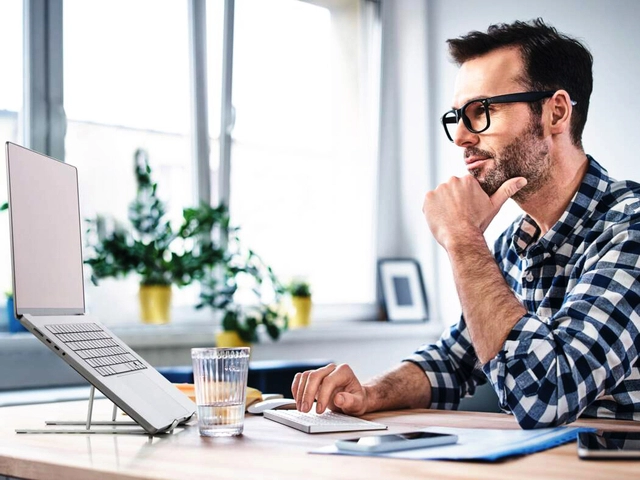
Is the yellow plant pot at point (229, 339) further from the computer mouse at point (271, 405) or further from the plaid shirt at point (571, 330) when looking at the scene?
the computer mouse at point (271, 405)

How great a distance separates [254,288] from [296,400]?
244cm

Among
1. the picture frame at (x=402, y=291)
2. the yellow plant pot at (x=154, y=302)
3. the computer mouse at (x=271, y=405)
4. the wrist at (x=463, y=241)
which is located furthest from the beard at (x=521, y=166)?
the picture frame at (x=402, y=291)

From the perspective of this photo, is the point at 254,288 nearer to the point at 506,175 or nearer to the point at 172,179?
Answer: the point at 172,179

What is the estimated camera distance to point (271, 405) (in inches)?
63.1

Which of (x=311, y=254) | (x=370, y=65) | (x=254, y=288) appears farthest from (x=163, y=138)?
(x=370, y=65)

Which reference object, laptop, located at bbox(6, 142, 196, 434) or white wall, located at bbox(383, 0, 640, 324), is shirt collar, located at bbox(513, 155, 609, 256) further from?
white wall, located at bbox(383, 0, 640, 324)

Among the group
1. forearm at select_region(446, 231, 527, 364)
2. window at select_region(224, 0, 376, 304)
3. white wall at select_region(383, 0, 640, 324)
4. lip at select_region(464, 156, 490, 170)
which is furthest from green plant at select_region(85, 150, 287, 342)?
forearm at select_region(446, 231, 527, 364)

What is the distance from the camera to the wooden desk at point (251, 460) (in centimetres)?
94

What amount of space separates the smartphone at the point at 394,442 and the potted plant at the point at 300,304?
3.23 metres

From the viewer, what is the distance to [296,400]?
62.1 inches

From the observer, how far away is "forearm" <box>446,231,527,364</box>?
4.55 ft

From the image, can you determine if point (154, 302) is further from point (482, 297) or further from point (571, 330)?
point (571, 330)

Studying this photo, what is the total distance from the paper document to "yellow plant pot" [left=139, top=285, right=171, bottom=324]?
263 cm

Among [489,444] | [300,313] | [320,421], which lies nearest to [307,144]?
[300,313]
